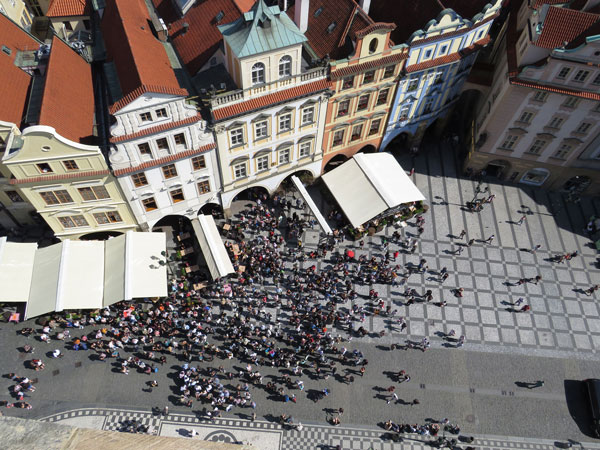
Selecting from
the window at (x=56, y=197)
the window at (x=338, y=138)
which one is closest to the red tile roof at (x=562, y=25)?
the window at (x=338, y=138)

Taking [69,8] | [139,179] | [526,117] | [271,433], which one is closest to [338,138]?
[526,117]

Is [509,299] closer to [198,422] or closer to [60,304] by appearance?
[198,422]

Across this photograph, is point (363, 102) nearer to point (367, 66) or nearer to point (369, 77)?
point (369, 77)

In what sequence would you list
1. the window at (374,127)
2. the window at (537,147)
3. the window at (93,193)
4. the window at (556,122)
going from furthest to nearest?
the window at (374,127)
the window at (537,147)
the window at (556,122)
the window at (93,193)

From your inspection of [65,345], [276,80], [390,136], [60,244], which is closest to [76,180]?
[60,244]

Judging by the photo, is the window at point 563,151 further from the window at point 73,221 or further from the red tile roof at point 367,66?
the window at point 73,221

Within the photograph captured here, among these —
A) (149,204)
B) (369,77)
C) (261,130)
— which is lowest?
(149,204)
